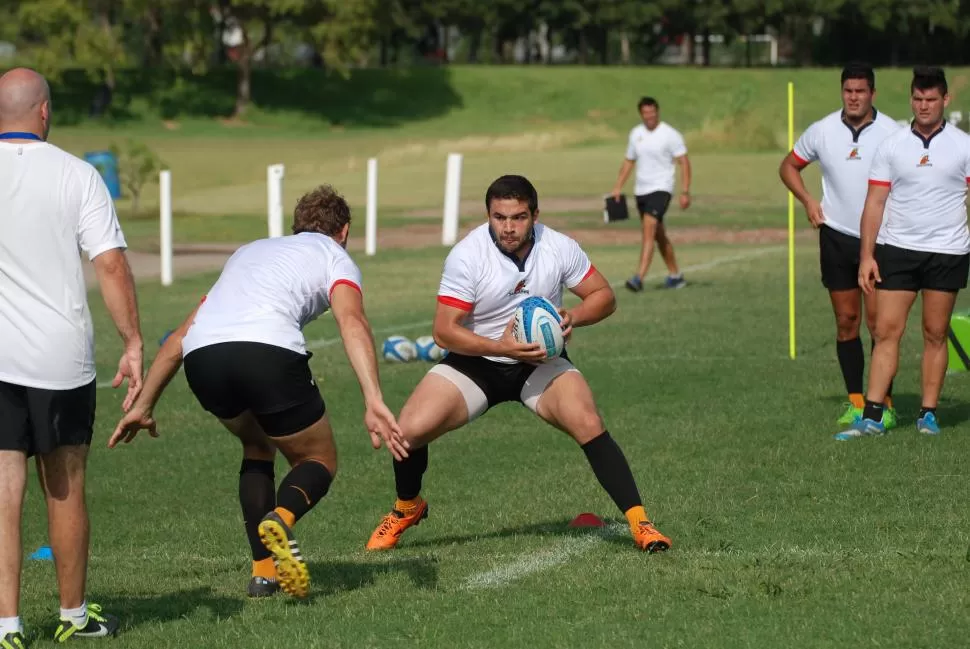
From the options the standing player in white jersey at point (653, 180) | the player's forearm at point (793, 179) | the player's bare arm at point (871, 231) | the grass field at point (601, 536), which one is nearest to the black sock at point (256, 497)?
the grass field at point (601, 536)

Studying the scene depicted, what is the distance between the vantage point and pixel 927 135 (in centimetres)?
1048

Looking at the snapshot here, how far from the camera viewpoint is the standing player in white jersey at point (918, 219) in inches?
411

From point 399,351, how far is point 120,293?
9211mm

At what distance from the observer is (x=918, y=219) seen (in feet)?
34.5

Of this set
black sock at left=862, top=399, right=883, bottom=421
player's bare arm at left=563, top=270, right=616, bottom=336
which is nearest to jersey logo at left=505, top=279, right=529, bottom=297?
player's bare arm at left=563, top=270, right=616, bottom=336

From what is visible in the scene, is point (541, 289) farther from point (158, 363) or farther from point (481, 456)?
point (481, 456)

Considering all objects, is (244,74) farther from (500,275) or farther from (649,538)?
(649,538)

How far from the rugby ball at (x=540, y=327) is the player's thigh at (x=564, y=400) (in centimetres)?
20

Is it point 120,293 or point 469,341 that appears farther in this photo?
point 469,341

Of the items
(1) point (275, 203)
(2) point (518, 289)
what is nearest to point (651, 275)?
(1) point (275, 203)

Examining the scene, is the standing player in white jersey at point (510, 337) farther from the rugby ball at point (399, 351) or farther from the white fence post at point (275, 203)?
the white fence post at point (275, 203)

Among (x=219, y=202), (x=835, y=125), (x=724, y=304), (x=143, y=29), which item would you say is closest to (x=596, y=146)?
(x=219, y=202)

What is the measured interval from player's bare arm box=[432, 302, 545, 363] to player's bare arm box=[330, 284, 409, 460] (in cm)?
106

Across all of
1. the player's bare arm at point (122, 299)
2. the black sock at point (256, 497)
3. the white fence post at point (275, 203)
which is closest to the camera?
the player's bare arm at point (122, 299)
